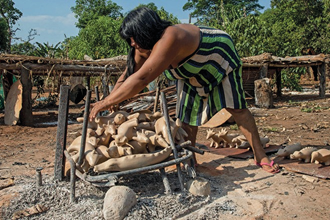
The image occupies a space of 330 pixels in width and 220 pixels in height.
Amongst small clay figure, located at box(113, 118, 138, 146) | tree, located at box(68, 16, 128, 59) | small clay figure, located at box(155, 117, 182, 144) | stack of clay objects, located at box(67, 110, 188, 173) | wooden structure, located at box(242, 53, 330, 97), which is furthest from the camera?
tree, located at box(68, 16, 128, 59)

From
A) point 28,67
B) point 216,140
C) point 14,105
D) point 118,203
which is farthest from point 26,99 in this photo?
point 118,203

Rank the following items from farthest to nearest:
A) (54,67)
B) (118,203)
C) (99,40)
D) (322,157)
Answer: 1. (99,40)
2. (54,67)
3. (322,157)
4. (118,203)

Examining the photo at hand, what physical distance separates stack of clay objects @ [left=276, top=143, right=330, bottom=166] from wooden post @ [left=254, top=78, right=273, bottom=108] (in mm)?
7158

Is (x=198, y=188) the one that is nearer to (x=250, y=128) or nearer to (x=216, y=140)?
(x=250, y=128)

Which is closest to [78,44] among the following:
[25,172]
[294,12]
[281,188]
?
→ [294,12]

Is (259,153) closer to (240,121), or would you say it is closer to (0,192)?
(240,121)

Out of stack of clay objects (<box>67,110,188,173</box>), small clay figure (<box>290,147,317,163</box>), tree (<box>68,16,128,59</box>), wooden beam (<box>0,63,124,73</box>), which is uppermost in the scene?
tree (<box>68,16,128,59</box>)

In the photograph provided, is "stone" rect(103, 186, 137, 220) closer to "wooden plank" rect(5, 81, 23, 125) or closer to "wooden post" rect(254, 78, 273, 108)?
"wooden plank" rect(5, 81, 23, 125)

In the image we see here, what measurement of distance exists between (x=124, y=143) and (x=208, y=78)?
3.27 ft

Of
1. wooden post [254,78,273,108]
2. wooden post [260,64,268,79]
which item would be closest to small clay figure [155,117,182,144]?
wooden post [254,78,273,108]

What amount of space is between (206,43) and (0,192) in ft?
6.89

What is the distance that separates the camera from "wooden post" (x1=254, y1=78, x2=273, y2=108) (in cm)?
1012

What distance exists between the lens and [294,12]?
21.4 m

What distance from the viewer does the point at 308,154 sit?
3.03m
